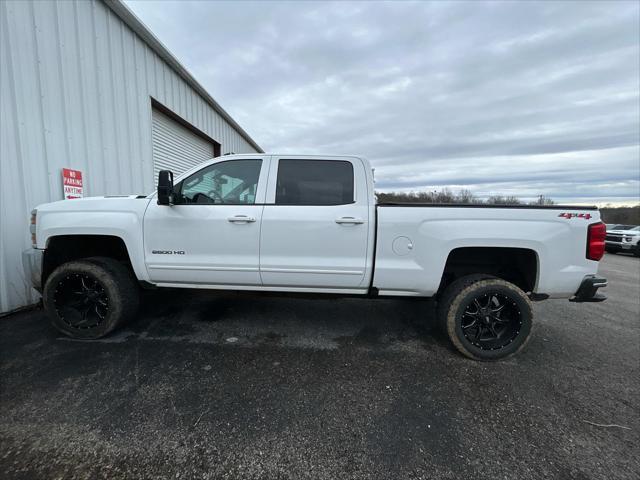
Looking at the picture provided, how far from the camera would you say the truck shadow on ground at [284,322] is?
3141 millimetres

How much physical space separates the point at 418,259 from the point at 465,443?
1.48 metres

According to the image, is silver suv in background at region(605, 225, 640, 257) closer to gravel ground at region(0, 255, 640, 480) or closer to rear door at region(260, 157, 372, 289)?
gravel ground at region(0, 255, 640, 480)

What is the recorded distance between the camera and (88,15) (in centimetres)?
480

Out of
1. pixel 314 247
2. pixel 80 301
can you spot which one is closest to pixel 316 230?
pixel 314 247

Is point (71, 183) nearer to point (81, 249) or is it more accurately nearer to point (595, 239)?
point (81, 249)

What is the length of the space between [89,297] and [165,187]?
5.12 ft

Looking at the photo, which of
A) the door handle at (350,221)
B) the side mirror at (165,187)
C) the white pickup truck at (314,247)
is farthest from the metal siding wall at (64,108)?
the door handle at (350,221)

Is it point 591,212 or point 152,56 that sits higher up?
point 152,56

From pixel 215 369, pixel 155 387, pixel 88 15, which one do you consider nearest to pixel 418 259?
pixel 215 369

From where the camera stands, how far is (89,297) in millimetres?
3039

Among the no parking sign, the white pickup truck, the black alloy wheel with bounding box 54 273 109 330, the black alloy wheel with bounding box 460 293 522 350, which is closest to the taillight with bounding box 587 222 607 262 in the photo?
the white pickup truck

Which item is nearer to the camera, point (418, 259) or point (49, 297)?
point (418, 259)

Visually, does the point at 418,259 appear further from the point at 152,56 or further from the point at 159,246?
the point at 152,56

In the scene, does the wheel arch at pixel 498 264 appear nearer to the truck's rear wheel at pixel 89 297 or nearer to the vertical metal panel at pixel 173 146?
the truck's rear wheel at pixel 89 297
